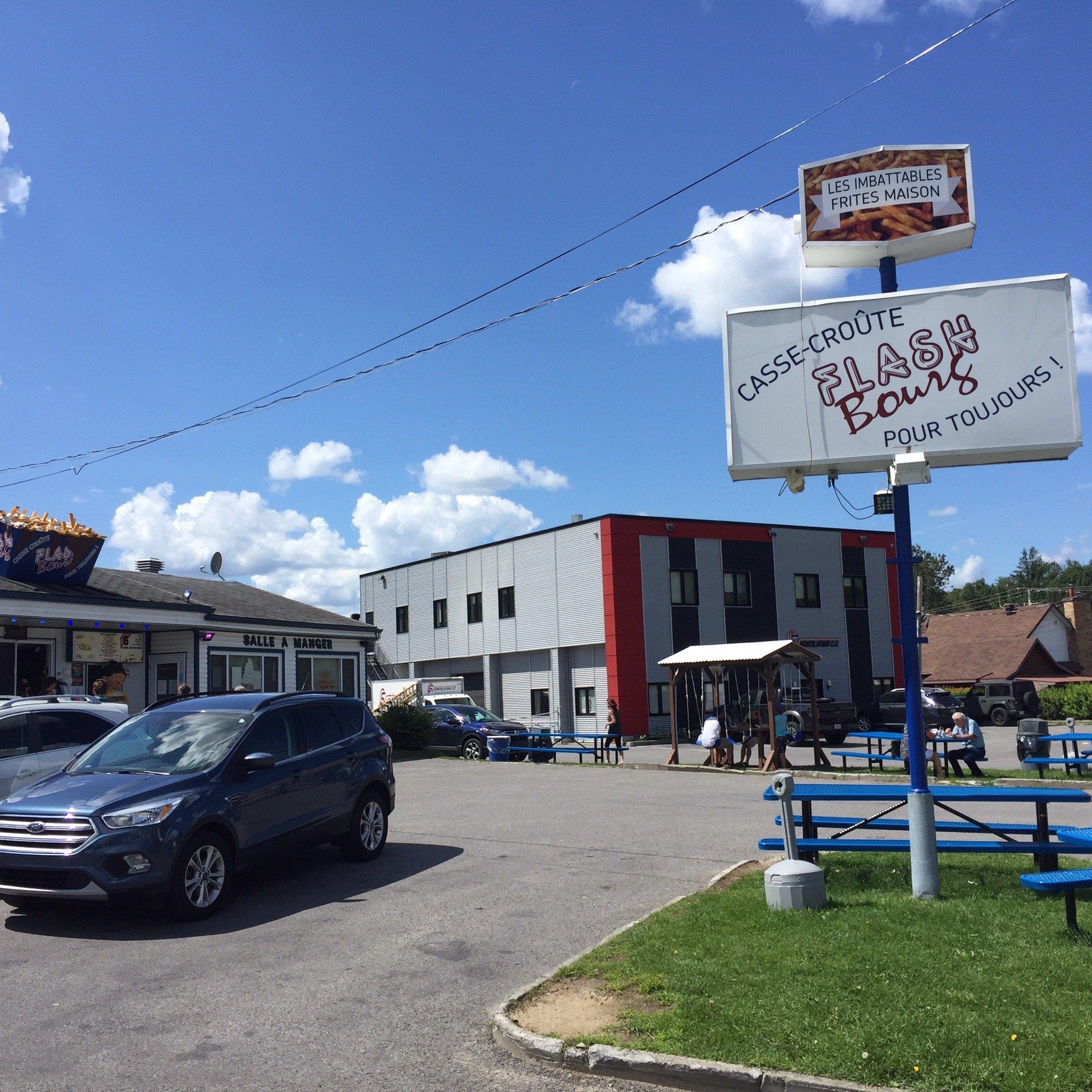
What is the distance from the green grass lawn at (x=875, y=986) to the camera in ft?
15.1

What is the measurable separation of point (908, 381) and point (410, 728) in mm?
23616

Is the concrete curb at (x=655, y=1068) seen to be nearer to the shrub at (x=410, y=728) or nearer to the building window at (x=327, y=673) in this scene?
the shrub at (x=410, y=728)

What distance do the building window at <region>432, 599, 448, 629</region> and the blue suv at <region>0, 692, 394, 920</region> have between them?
3938 centimetres

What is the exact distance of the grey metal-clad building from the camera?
40875mm

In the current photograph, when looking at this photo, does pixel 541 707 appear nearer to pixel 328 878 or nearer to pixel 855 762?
pixel 855 762

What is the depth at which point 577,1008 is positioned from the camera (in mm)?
5656

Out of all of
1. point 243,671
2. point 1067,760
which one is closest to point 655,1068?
point 1067,760

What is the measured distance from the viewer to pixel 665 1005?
218 inches

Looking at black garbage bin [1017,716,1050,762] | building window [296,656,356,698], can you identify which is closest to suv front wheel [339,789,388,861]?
black garbage bin [1017,716,1050,762]

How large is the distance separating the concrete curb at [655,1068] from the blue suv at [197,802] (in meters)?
3.58


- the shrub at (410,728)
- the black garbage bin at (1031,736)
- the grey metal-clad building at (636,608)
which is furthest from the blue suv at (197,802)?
the grey metal-clad building at (636,608)

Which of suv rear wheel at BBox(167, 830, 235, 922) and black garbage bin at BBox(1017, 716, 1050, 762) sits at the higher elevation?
suv rear wheel at BBox(167, 830, 235, 922)

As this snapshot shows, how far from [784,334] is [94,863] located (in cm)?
680

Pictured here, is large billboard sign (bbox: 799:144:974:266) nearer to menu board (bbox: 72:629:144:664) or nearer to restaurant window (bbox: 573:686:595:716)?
menu board (bbox: 72:629:144:664)
